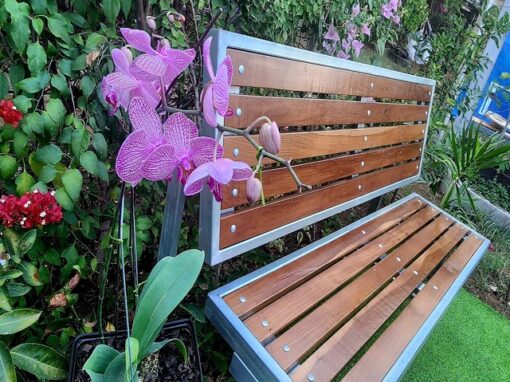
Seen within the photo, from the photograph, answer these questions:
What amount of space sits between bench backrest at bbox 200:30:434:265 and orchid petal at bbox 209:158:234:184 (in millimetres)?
363

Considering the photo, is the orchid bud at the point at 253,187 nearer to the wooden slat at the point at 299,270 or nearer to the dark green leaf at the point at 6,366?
the wooden slat at the point at 299,270

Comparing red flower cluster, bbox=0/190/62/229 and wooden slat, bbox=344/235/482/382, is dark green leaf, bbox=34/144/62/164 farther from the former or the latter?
wooden slat, bbox=344/235/482/382

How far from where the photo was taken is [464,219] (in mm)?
2908

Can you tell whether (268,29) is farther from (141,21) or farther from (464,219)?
(464,219)

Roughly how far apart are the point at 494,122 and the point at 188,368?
5.27m

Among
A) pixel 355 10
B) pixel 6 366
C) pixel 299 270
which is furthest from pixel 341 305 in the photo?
pixel 355 10

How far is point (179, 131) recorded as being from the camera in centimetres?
62

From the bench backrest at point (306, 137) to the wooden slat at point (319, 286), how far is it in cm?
19

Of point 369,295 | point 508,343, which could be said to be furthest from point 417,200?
point 369,295

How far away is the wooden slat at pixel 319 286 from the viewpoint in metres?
1.01

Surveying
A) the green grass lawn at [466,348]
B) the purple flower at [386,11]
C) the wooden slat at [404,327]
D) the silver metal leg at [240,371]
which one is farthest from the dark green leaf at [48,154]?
the purple flower at [386,11]

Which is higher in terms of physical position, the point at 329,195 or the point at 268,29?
the point at 268,29

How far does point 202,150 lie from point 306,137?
75 cm

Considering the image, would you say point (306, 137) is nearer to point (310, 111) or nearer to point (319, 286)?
point (310, 111)
